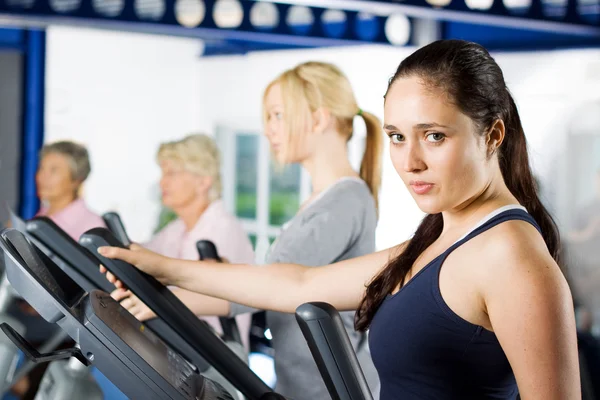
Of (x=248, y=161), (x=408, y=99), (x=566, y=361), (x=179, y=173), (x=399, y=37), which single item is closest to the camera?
(x=566, y=361)

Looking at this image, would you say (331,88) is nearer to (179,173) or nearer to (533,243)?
(533,243)

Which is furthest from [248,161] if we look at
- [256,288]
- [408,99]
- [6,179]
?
[408,99]

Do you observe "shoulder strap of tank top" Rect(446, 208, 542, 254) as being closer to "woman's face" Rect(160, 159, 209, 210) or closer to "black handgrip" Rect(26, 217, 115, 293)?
"black handgrip" Rect(26, 217, 115, 293)

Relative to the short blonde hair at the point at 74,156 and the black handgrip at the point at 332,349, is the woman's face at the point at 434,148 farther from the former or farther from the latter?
the short blonde hair at the point at 74,156

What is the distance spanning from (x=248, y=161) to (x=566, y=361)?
3706 millimetres

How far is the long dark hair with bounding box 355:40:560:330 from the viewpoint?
133 cm

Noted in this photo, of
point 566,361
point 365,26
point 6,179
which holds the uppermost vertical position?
point 365,26

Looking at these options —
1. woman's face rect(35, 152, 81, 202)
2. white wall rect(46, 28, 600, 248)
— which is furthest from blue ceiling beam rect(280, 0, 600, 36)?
woman's face rect(35, 152, 81, 202)

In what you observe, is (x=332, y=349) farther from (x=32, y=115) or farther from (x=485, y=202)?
(x=32, y=115)

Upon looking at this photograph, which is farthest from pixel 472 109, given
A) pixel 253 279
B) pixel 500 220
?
pixel 253 279

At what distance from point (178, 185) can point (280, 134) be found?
1747 millimetres

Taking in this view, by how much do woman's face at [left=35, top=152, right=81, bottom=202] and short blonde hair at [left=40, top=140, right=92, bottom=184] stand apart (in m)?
0.01

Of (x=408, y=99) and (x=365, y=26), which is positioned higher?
(x=365, y=26)

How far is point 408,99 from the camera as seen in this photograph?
1.33m
